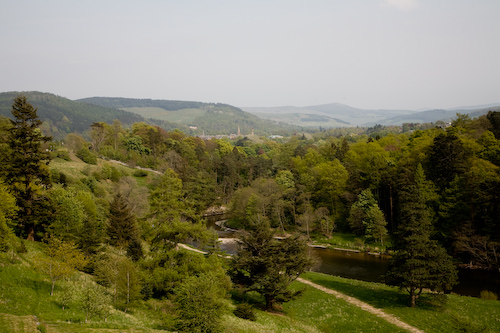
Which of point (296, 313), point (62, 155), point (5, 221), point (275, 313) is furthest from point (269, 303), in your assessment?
point (62, 155)

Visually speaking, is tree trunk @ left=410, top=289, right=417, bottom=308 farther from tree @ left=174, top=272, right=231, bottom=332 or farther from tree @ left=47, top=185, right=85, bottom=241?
tree @ left=47, top=185, right=85, bottom=241

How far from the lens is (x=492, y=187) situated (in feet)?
135

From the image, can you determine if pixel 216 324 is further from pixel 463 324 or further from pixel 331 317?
pixel 463 324

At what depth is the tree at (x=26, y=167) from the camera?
85.1 feet

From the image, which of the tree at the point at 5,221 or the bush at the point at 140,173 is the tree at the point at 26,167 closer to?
the tree at the point at 5,221

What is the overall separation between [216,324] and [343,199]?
175 feet

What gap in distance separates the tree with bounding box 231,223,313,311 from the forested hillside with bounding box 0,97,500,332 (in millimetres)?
115

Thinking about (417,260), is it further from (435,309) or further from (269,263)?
(269,263)

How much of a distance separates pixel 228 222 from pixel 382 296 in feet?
156

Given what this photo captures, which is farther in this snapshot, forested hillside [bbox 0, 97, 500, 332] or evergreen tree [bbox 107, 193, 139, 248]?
evergreen tree [bbox 107, 193, 139, 248]

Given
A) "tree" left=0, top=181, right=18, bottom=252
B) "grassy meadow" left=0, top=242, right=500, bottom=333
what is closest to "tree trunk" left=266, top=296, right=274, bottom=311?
"grassy meadow" left=0, top=242, right=500, bottom=333

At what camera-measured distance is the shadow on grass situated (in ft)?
85.6

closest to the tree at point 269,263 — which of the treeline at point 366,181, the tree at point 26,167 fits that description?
the tree at point 26,167

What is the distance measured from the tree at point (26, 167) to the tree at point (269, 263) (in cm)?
1837
